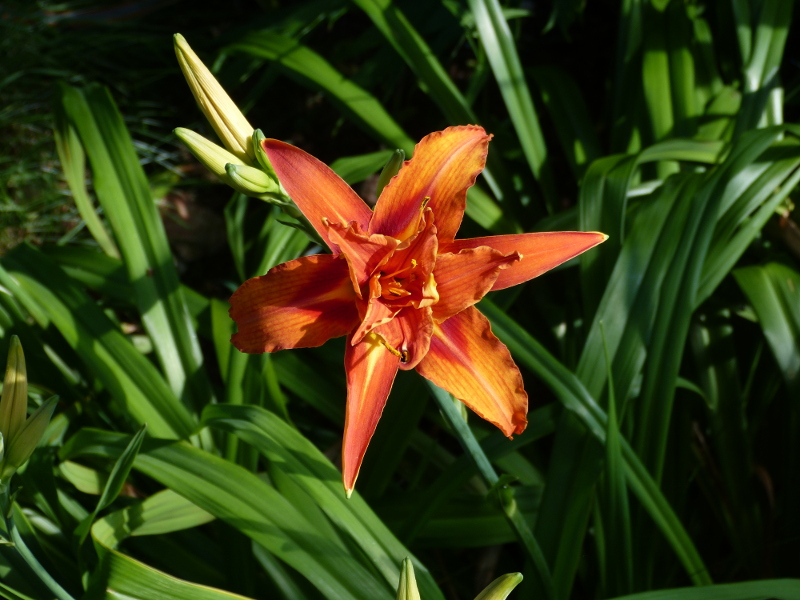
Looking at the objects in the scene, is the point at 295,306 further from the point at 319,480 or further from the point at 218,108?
the point at 319,480

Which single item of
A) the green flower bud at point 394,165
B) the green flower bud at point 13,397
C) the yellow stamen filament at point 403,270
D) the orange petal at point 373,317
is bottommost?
the green flower bud at point 13,397

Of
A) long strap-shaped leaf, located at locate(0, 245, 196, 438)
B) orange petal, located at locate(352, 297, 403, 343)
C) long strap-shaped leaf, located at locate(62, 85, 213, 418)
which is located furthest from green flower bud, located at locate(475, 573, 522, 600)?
long strap-shaped leaf, located at locate(62, 85, 213, 418)

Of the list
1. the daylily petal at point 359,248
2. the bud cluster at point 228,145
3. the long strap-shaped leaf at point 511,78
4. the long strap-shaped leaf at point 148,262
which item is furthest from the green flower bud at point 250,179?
the long strap-shaped leaf at point 511,78

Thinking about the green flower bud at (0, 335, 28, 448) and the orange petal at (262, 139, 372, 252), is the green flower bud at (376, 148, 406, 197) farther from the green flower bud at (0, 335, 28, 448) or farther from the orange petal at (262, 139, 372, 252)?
the green flower bud at (0, 335, 28, 448)

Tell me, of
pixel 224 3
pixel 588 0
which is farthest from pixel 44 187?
pixel 588 0

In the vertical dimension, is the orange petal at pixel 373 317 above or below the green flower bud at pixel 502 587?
above

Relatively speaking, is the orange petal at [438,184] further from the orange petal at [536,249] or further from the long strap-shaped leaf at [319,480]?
the long strap-shaped leaf at [319,480]

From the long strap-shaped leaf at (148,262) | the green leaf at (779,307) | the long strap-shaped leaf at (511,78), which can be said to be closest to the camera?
the green leaf at (779,307)

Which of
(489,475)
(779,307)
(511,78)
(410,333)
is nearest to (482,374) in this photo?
(410,333)
